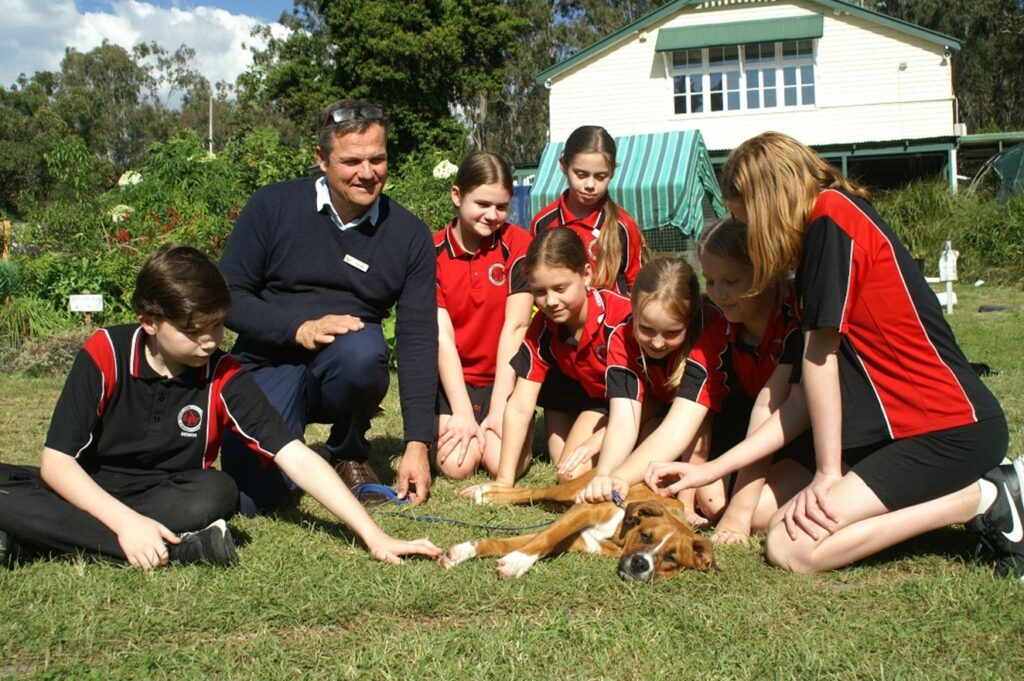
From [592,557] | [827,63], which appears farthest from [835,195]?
[827,63]

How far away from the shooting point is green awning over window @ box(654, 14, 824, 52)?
27469 mm

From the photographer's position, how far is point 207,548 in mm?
3646

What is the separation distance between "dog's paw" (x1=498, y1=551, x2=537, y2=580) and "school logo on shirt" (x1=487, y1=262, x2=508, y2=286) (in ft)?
7.82

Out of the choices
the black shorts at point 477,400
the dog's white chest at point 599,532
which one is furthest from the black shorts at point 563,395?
the dog's white chest at point 599,532

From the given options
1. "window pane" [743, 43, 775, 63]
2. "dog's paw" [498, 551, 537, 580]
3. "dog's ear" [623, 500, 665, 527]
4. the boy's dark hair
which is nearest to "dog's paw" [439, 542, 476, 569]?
"dog's paw" [498, 551, 537, 580]

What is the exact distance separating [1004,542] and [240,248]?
3.50 meters

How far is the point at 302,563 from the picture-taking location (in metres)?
3.72

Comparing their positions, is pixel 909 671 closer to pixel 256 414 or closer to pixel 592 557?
pixel 592 557

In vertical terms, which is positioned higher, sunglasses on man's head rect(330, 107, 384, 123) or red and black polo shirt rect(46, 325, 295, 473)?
sunglasses on man's head rect(330, 107, 384, 123)

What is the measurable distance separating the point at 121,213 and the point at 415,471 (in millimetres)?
7715

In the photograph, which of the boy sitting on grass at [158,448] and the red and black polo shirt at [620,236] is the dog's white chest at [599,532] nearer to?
the boy sitting on grass at [158,448]

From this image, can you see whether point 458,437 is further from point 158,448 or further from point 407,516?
point 158,448

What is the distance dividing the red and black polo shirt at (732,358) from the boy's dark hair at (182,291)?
1.94 meters

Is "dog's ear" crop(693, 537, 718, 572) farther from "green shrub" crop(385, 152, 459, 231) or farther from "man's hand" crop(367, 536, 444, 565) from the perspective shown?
"green shrub" crop(385, 152, 459, 231)
